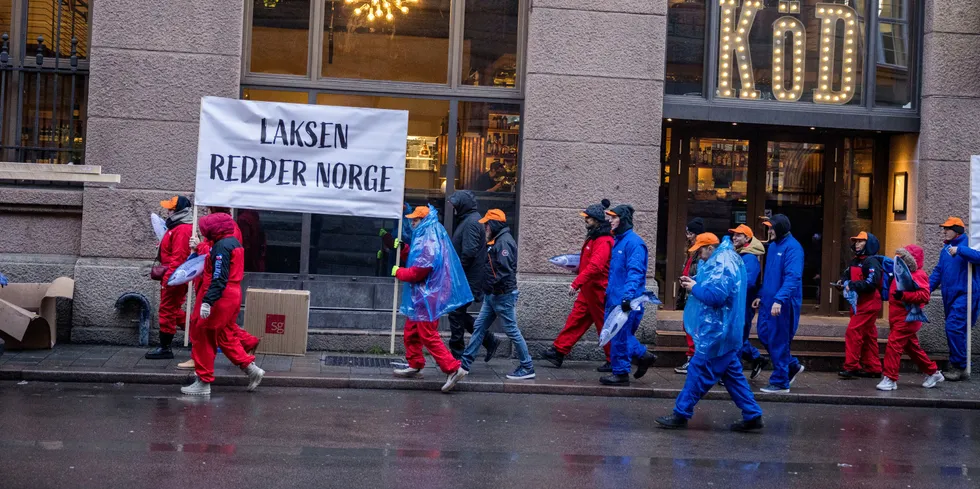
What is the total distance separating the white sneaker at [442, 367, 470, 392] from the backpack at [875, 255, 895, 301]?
501cm

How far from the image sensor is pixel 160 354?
11.4 metres

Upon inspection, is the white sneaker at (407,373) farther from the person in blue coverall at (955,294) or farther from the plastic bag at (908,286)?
the person in blue coverall at (955,294)

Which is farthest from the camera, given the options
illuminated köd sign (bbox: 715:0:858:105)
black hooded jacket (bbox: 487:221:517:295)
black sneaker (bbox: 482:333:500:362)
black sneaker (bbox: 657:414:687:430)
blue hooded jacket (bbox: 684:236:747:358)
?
illuminated köd sign (bbox: 715:0:858:105)

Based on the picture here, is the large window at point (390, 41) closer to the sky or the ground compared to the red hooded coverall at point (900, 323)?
closer to the sky

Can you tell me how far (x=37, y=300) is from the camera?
11898 millimetres

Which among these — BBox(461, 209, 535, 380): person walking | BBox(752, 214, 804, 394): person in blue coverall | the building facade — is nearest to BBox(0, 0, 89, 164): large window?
the building facade

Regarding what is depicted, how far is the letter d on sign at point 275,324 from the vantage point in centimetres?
1198

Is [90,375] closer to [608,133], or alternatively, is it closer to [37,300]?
[37,300]

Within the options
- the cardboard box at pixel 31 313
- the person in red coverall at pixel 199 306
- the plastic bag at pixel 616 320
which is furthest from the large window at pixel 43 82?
the plastic bag at pixel 616 320

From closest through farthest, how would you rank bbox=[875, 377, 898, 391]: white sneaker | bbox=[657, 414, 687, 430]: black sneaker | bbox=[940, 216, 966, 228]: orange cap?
bbox=[657, 414, 687, 430]: black sneaker < bbox=[875, 377, 898, 391]: white sneaker < bbox=[940, 216, 966, 228]: orange cap

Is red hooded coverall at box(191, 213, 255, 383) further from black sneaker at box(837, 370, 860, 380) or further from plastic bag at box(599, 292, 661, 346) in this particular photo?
black sneaker at box(837, 370, 860, 380)

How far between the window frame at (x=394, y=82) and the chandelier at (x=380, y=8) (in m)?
0.45

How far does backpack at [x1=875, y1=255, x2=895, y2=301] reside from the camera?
40.3 feet

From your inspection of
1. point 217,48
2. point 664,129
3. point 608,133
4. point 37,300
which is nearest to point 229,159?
point 217,48
